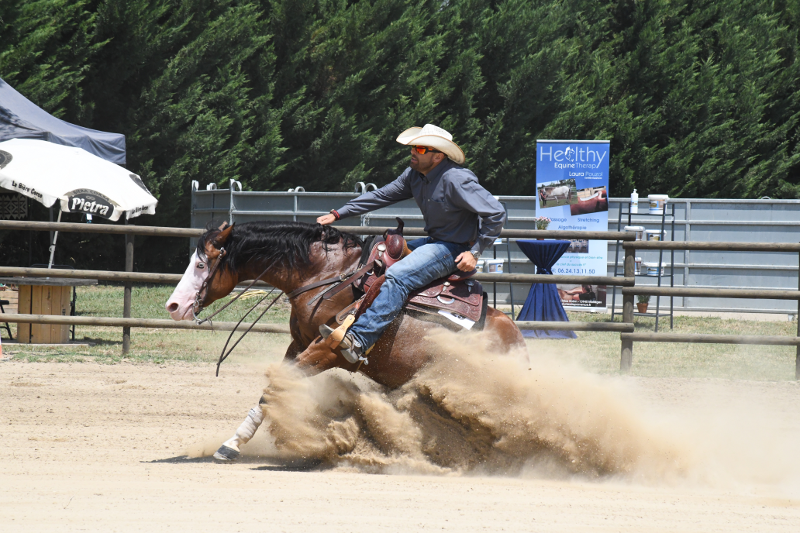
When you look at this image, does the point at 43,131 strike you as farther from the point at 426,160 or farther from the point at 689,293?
the point at 689,293

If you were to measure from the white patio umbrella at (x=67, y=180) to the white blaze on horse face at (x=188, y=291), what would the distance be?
6067mm

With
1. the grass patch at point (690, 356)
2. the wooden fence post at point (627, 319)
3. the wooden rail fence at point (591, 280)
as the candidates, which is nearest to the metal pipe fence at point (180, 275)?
the wooden rail fence at point (591, 280)

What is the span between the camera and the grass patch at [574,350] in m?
8.49

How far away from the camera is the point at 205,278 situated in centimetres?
481

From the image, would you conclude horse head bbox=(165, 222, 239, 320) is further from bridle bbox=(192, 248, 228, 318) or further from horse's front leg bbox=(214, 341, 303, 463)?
horse's front leg bbox=(214, 341, 303, 463)

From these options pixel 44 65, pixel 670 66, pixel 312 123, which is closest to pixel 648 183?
pixel 670 66

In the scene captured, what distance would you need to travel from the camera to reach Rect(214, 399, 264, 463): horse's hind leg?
15.6 feet

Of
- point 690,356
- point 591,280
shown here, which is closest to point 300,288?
point 591,280

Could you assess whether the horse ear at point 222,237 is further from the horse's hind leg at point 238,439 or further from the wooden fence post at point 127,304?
the wooden fence post at point 127,304

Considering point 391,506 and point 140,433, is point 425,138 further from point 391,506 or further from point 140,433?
point 140,433

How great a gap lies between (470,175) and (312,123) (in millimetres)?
15744

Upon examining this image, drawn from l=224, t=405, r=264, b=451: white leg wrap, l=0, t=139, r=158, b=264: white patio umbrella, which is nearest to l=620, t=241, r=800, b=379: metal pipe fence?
l=224, t=405, r=264, b=451: white leg wrap

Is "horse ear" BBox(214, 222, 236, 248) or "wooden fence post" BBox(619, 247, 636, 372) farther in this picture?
"wooden fence post" BBox(619, 247, 636, 372)

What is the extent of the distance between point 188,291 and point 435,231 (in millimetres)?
1476
